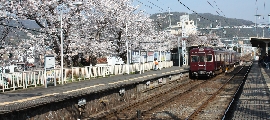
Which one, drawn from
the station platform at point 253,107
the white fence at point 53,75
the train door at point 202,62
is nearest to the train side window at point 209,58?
the train door at point 202,62

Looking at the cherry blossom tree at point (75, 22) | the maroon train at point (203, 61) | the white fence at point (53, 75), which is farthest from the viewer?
the maroon train at point (203, 61)

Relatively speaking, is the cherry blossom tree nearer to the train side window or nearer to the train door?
the train door

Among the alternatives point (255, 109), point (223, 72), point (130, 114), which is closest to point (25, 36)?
point (130, 114)

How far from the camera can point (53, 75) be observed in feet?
63.9

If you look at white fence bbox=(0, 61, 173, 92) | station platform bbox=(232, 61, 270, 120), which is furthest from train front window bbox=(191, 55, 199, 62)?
station platform bbox=(232, 61, 270, 120)

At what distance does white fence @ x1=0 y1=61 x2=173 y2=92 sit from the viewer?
16.3m

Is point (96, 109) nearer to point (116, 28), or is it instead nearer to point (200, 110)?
point (200, 110)

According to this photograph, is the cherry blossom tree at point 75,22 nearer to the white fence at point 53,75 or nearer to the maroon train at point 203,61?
the white fence at point 53,75

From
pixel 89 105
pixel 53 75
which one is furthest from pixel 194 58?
pixel 89 105

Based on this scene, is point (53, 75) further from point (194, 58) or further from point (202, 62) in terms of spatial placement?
point (202, 62)

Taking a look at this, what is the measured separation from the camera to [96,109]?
51.1 ft

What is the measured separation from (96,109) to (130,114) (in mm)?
2103

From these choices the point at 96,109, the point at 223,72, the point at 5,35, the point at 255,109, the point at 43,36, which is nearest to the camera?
the point at 255,109

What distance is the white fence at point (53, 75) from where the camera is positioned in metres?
16.3
